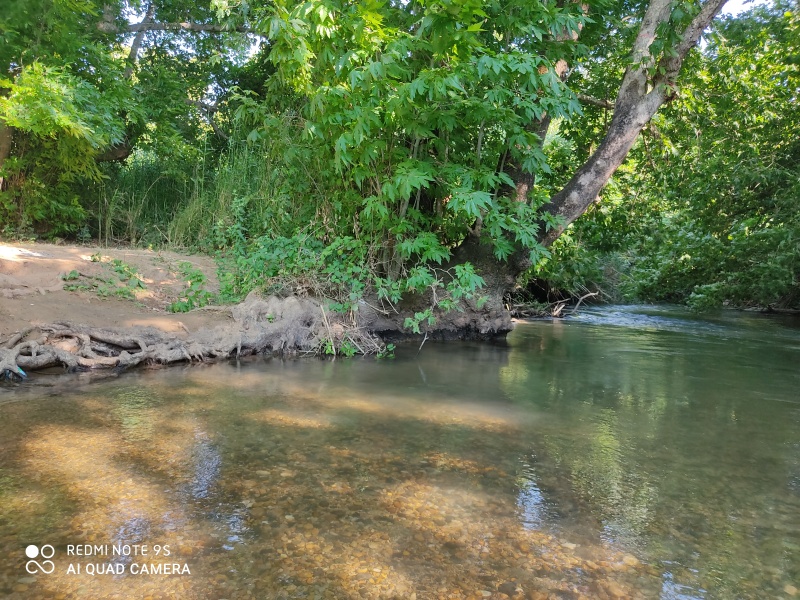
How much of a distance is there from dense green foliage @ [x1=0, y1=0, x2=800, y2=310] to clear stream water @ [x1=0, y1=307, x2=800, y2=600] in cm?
239

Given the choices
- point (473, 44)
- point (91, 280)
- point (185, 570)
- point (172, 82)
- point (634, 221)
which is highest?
point (172, 82)

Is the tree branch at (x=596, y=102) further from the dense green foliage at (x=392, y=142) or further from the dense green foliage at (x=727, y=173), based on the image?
the dense green foliage at (x=727, y=173)

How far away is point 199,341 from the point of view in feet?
18.8

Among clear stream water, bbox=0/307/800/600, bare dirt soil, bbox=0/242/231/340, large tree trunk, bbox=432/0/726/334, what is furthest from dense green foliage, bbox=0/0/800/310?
clear stream water, bbox=0/307/800/600

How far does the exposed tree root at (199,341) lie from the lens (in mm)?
4828

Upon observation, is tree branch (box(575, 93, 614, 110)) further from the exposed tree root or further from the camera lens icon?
the camera lens icon

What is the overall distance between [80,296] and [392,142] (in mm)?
3723

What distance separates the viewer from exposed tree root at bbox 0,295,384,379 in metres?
4.83

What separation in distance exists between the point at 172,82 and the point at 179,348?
761 cm

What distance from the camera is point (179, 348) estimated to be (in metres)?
5.49

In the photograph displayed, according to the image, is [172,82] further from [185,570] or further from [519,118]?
[185,570]

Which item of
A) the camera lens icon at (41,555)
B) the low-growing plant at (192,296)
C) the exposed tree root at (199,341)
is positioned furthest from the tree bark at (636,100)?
the camera lens icon at (41,555)

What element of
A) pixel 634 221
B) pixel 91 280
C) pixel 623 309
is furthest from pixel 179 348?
pixel 623 309

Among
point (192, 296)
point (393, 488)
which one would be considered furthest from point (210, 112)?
point (393, 488)
